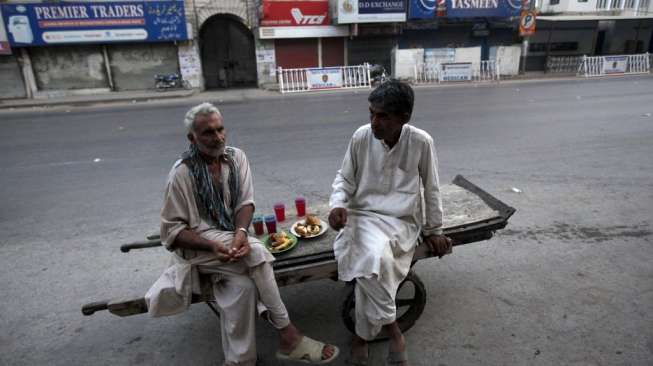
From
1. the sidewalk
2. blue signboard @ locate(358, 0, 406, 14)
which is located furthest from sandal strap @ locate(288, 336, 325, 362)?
blue signboard @ locate(358, 0, 406, 14)

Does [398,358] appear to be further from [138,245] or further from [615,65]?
[615,65]

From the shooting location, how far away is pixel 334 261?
2416 millimetres

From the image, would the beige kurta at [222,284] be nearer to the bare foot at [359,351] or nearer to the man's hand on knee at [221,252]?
the man's hand on knee at [221,252]

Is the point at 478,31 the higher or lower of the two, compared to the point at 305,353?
higher

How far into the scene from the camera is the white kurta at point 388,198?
2369 mm

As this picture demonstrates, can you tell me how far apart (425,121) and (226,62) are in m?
14.2

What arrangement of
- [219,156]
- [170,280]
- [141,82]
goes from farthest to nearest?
[141,82], [219,156], [170,280]

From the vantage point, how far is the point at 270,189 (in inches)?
202

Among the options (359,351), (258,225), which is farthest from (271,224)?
(359,351)

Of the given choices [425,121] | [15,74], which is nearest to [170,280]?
[425,121]

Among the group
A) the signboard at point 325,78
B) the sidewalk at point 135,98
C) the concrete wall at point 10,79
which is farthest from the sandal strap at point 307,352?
the concrete wall at point 10,79

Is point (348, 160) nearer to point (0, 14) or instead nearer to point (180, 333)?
point (180, 333)

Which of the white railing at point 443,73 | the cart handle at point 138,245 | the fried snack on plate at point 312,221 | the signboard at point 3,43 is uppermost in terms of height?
the signboard at point 3,43

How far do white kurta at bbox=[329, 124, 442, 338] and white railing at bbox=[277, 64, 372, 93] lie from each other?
14456 millimetres
